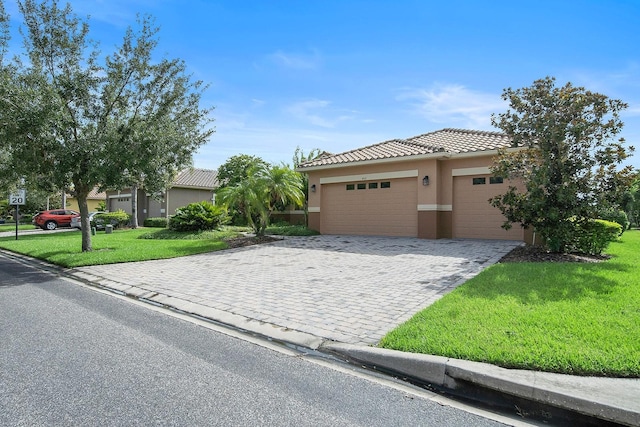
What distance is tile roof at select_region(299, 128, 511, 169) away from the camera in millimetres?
14852

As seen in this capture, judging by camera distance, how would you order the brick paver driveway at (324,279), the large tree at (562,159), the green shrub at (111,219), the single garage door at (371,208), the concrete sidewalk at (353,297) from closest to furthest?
the concrete sidewalk at (353,297) < the brick paver driveway at (324,279) < the large tree at (562,159) < the single garage door at (371,208) < the green shrub at (111,219)

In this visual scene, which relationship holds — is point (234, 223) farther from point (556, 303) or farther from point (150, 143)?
point (556, 303)

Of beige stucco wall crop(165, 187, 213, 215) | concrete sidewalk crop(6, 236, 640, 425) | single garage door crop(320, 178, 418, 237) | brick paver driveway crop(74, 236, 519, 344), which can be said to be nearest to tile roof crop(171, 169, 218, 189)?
beige stucco wall crop(165, 187, 213, 215)

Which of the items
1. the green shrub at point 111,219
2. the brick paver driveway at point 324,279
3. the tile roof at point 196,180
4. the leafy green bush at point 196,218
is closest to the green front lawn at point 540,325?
the brick paver driveway at point 324,279

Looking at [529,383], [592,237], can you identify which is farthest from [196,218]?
[529,383]

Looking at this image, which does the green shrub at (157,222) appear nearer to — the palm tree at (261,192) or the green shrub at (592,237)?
the palm tree at (261,192)

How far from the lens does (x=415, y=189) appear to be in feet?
51.7

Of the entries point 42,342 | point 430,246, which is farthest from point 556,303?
point 430,246

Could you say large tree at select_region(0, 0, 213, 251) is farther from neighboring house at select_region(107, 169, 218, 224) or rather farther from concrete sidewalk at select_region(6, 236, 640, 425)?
neighboring house at select_region(107, 169, 218, 224)

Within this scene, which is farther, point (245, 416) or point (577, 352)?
point (577, 352)

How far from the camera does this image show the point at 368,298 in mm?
6598

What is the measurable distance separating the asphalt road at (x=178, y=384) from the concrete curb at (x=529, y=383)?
284mm

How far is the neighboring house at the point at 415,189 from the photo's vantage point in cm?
1451

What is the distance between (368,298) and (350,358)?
7.31 ft
